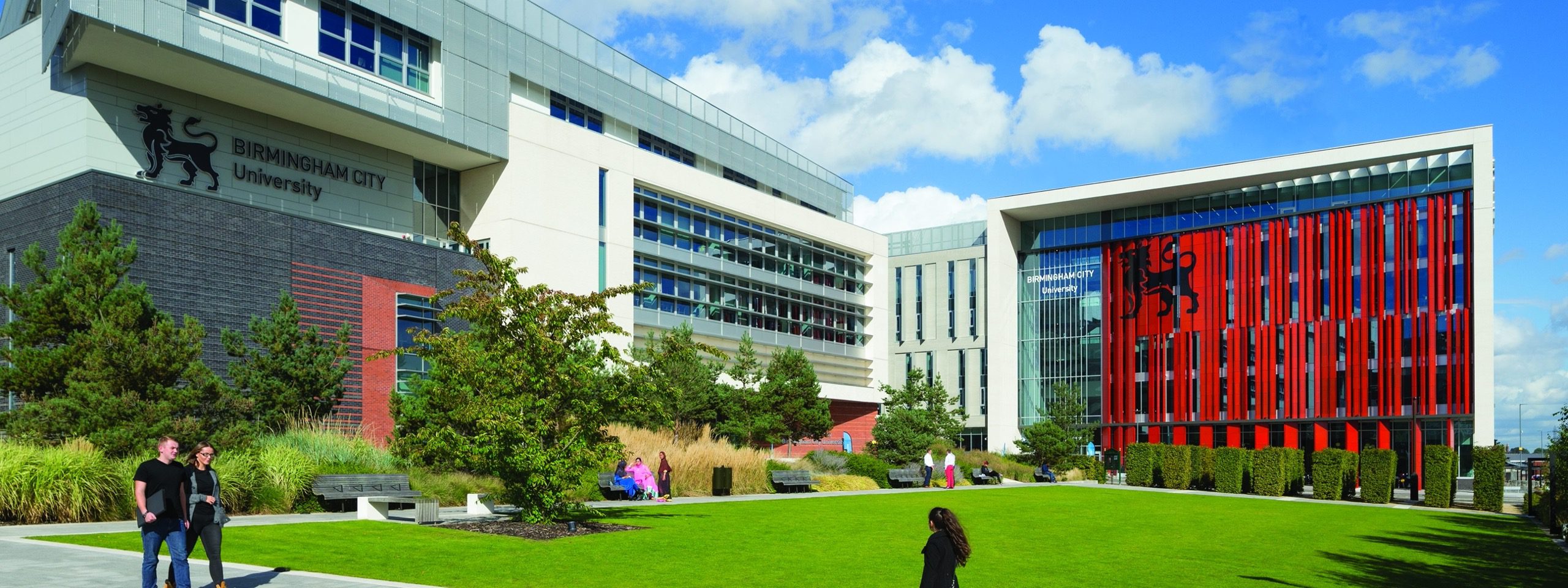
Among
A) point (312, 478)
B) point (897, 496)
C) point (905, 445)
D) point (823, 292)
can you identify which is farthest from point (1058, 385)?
point (312, 478)

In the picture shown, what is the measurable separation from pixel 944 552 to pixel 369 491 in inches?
661

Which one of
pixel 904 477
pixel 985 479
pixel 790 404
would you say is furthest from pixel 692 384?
pixel 985 479

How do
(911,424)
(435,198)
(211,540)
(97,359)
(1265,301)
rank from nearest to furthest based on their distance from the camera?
1. (211,540)
2. (97,359)
3. (435,198)
4. (911,424)
5. (1265,301)

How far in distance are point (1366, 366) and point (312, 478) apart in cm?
5576

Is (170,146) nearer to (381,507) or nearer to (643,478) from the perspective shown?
(643,478)

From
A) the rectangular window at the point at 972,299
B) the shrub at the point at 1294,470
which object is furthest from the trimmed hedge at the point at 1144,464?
the rectangular window at the point at 972,299

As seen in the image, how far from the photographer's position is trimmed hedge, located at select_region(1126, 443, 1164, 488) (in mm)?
43625

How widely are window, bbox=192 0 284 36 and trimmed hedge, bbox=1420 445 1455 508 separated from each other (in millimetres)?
36188

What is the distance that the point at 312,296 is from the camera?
112 feet

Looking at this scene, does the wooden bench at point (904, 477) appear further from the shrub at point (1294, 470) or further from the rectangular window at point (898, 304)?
the rectangular window at point (898, 304)

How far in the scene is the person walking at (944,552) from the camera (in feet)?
26.0

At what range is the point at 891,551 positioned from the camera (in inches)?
678

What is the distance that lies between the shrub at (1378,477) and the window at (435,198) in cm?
3115

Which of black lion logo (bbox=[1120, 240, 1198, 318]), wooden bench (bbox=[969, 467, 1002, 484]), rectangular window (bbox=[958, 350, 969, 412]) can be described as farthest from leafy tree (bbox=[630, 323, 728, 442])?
black lion logo (bbox=[1120, 240, 1198, 318])
